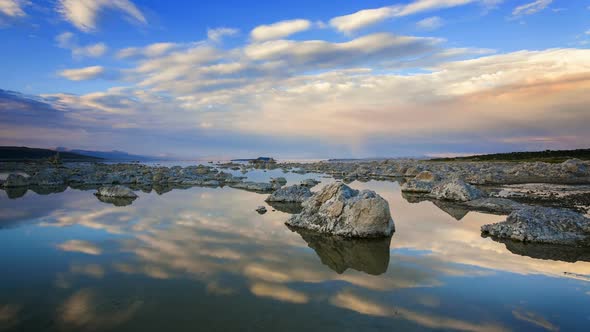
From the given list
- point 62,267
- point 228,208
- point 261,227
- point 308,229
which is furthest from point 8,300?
point 228,208

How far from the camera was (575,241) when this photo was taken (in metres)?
8.45

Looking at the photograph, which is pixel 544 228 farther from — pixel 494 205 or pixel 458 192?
pixel 458 192

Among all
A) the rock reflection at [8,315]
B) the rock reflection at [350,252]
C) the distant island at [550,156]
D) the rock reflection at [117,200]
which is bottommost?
the rock reflection at [117,200]

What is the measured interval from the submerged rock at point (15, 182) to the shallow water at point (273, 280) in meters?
16.2

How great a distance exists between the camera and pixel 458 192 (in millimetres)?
16469

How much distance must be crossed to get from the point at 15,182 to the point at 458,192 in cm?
2846

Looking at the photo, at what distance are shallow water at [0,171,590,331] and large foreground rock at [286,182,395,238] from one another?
1.89 ft

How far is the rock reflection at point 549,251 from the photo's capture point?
7.37 meters

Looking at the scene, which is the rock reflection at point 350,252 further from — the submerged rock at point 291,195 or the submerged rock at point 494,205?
the submerged rock at point 494,205

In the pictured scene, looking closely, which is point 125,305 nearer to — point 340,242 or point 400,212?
point 340,242

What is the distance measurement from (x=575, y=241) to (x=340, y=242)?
19.6ft

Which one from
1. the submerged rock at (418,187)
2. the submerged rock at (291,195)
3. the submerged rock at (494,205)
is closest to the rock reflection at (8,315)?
the submerged rock at (291,195)

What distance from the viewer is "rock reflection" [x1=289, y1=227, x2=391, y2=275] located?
6671 mm

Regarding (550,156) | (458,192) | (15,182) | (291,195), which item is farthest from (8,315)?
(550,156)
